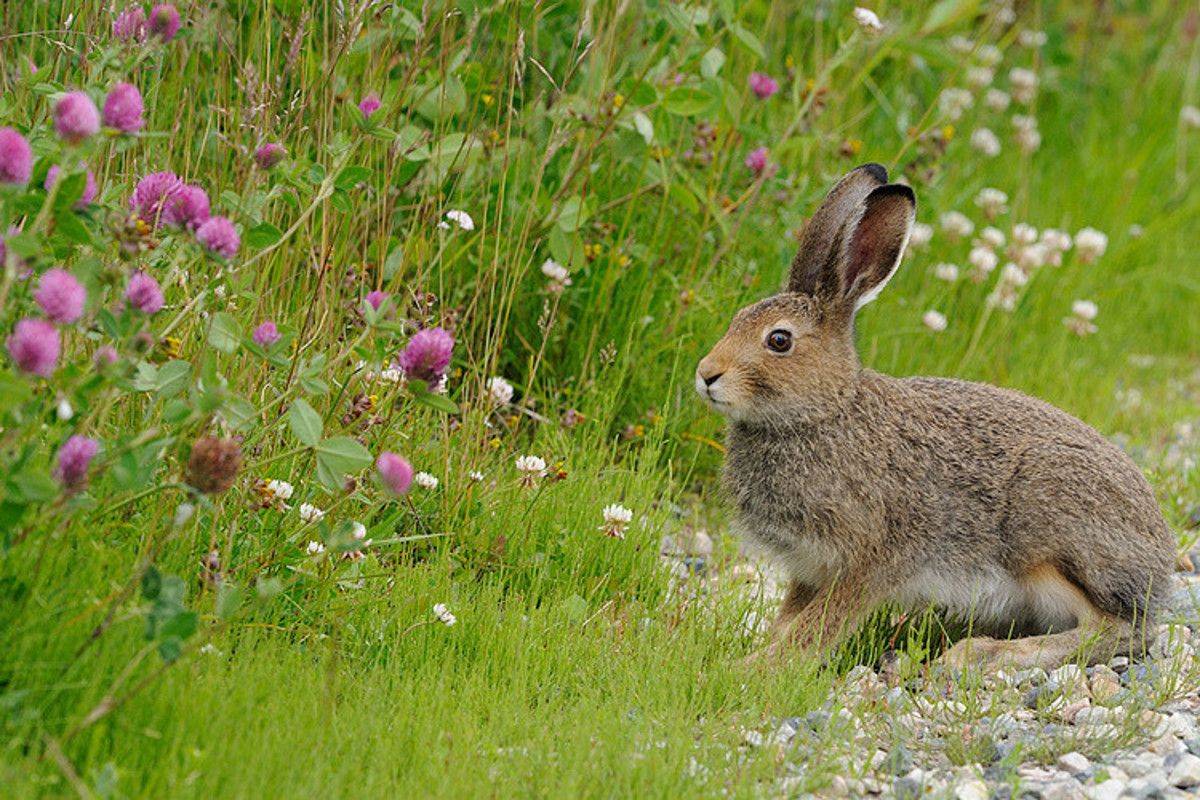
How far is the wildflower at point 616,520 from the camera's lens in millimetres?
4559

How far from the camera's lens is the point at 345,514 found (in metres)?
4.28

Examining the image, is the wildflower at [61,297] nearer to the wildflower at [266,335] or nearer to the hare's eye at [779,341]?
the wildflower at [266,335]

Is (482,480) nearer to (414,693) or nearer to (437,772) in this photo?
(414,693)

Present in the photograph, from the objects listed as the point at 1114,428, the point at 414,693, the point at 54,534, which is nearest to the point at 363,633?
the point at 414,693

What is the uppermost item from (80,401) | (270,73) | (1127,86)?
(1127,86)

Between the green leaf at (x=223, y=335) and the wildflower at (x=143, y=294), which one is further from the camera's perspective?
the green leaf at (x=223, y=335)

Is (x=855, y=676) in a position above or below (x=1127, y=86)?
below

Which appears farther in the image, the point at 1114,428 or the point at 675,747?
the point at 1114,428

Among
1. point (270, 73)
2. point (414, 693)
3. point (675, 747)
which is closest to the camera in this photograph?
point (675, 747)

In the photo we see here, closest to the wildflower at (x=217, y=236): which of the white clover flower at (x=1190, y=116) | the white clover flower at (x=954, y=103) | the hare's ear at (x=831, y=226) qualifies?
the hare's ear at (x=831, y=226)

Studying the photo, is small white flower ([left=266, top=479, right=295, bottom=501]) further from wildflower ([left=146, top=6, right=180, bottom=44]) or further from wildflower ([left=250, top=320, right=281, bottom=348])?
wildflower ([left=146, top=6, right=180, bottom=44])

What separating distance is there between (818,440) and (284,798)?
250 cm

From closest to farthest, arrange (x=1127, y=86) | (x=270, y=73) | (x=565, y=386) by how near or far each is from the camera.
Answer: (x=270, y=73) → (x=565, y=386) → (x=1127, y=86)

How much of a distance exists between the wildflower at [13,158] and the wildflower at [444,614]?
5.68ft
